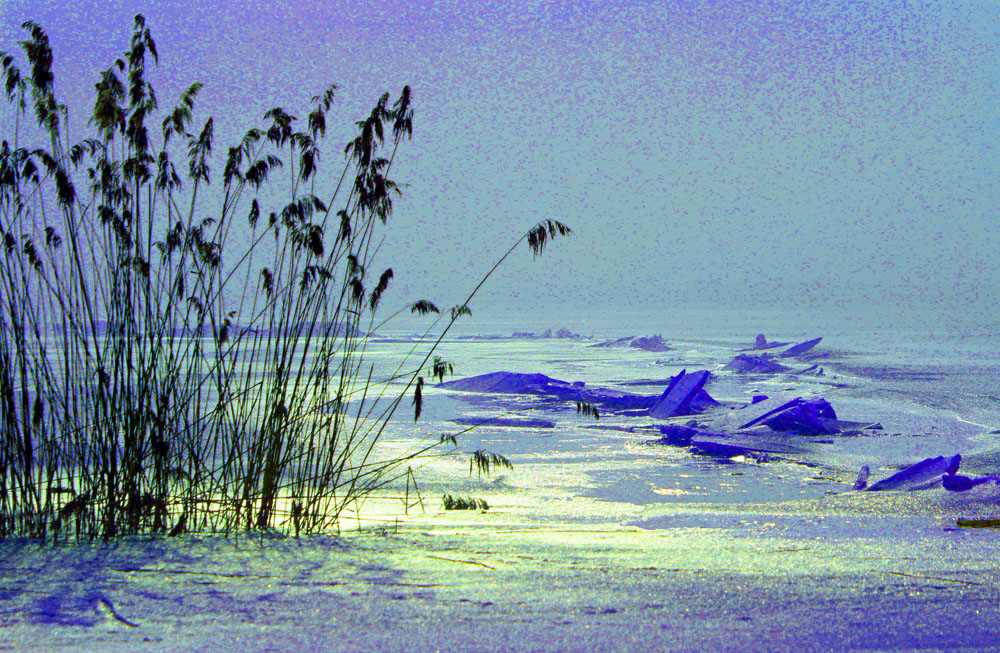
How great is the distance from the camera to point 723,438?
5758mm

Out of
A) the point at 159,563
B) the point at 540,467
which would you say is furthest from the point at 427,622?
the point at 540,467

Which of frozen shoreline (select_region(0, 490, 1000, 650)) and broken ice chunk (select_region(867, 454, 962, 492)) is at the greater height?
frozen shoreline (select_region(0, 490, 1000, 650))

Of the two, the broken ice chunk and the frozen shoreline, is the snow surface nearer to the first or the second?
the frozen shoreline

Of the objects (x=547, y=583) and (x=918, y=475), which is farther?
(x=918, y=475)

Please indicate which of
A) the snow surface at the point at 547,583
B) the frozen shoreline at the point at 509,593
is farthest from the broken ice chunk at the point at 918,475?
the frozen shoreline at the point at 509,593

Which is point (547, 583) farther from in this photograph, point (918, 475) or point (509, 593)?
point (918, 475)

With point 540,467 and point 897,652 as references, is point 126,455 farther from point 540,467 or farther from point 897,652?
point 540,467

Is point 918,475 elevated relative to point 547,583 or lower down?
lower down

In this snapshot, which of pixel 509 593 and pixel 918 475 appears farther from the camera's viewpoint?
pixel 918 475

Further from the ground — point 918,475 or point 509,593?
point 509,593

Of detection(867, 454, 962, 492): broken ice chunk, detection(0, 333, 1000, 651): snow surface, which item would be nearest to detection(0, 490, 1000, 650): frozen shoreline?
detection(0, 333, 1000, 651): snow surface

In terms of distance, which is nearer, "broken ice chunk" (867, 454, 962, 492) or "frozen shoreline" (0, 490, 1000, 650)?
"frozen shoreline" (0, 490, 1000, 650)

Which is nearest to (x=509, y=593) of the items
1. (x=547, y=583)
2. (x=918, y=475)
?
(x=547, y=583)

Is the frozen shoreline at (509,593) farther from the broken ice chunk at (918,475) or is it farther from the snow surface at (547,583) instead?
the broken ice chunk at (918,475)
